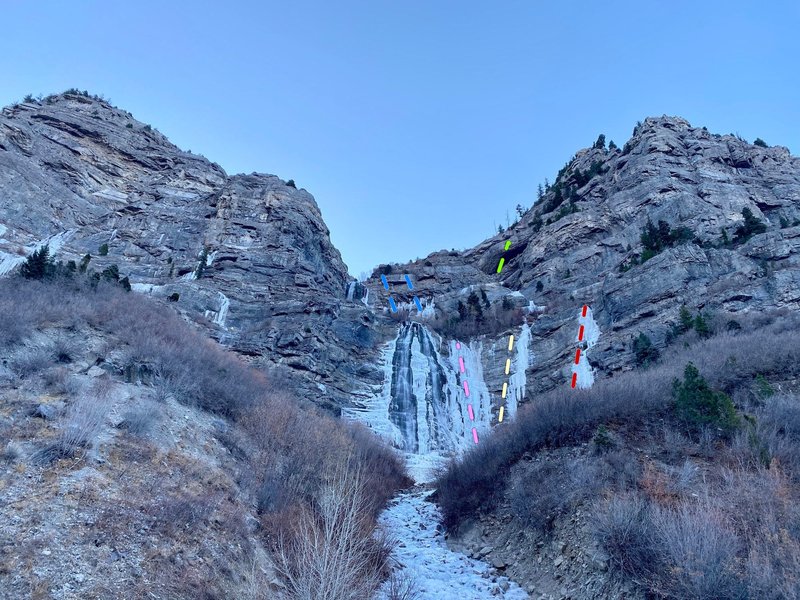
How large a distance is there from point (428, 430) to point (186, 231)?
86.0 feet

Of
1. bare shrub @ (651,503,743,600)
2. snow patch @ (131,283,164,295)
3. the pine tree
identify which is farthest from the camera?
snow patch @ (131,283,164,295)

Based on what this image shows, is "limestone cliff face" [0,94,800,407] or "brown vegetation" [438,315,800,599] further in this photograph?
"limestone cliff face" [0,94,800,407]

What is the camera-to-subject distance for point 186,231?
129ft

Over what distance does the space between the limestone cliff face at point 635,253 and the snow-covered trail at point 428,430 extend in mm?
2641

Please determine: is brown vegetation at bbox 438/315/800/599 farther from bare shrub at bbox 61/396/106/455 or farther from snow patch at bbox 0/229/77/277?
snow patch at bbox 0/229/77/277

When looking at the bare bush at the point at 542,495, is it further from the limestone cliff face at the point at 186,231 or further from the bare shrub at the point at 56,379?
the limestone cliff face at the point at 186,231

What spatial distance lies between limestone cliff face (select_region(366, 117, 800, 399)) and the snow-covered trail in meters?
2.64

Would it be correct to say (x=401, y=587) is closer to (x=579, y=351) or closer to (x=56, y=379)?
(x=56, y=379)

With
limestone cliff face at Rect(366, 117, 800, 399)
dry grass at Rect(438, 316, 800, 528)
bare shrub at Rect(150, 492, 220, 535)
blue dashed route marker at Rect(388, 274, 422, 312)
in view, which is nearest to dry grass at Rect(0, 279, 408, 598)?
bare shrub at Rect(150, 492, 220, 535)

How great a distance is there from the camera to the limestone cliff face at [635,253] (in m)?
27.8

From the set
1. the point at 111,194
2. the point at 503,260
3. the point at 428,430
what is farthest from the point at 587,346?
the point at 111,194

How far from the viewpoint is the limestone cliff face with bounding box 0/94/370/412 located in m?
30.3

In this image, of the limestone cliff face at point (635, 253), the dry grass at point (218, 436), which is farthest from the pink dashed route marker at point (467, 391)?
the dry grass at point (218, 436)

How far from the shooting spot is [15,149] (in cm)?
3653
